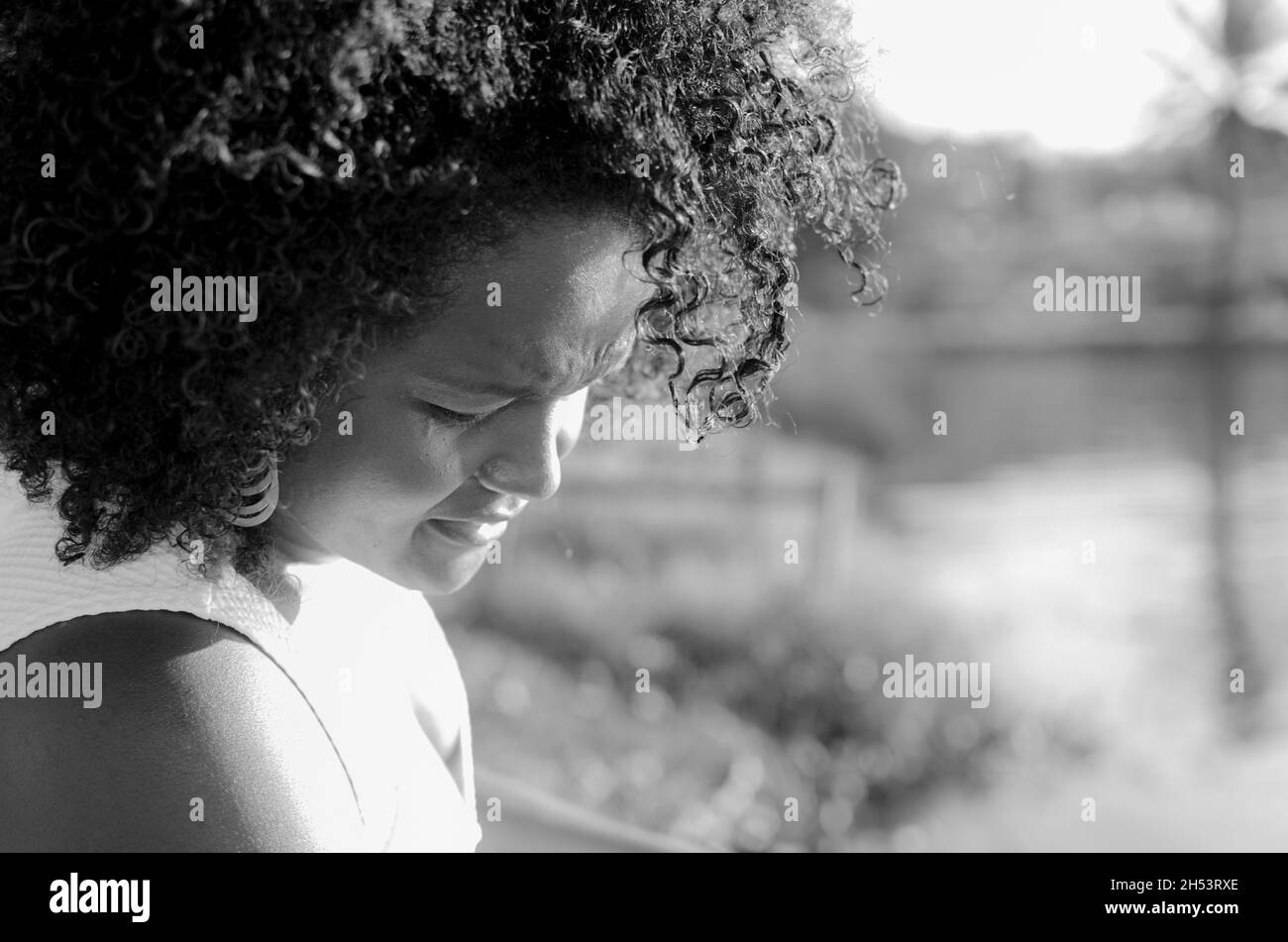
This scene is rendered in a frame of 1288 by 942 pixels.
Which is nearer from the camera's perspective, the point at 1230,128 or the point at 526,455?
the point at 526,455

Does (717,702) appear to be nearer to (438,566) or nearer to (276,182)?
(438,566)

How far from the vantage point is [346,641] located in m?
1.62

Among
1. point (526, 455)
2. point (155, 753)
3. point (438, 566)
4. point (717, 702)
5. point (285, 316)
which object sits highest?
point (285, 316)

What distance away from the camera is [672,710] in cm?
517

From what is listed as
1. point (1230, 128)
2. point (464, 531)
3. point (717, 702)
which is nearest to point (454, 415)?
point (464, 531)

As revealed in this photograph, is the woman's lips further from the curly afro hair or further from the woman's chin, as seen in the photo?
the curly afro hair

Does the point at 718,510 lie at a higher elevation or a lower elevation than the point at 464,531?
higher

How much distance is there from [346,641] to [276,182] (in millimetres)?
610

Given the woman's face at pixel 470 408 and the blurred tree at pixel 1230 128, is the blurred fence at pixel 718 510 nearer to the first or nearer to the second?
the blurred tree at pixel 1230 128

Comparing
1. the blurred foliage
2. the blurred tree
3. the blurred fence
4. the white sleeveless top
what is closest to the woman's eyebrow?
the white sleeveless top

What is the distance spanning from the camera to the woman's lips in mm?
1464

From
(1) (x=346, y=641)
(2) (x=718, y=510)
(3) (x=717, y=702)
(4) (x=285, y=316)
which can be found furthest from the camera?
(2) (x=718, y=510)

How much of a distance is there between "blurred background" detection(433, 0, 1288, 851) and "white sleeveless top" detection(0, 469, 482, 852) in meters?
0.42

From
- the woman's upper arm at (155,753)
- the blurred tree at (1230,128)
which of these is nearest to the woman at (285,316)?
the woman's upper arm at (155,753)
